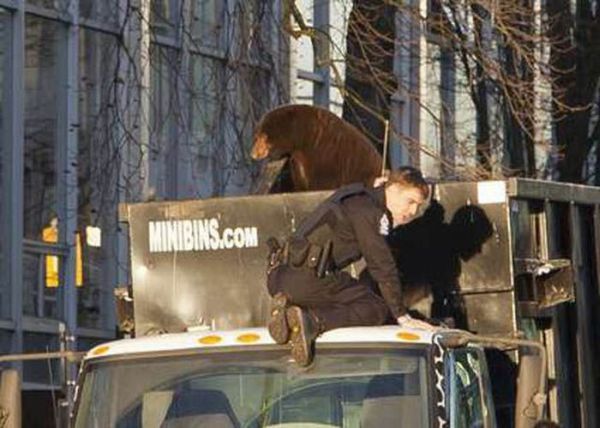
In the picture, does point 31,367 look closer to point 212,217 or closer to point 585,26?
point 212,217

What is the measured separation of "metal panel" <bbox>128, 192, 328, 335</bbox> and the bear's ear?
2.11 ft

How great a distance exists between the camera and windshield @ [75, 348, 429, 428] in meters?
8.23

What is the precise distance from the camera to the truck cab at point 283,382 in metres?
8.22

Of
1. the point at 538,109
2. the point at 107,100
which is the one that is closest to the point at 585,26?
the point at 538,109

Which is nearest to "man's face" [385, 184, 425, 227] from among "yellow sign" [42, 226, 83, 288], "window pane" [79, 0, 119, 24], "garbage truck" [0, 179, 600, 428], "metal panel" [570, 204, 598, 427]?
"garbage truck" [0, 179, 600, 428]

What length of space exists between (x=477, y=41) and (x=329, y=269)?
8.08 meters

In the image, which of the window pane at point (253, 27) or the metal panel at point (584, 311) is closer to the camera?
the metal panel at point (584, 311)

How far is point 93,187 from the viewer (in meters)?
18.6

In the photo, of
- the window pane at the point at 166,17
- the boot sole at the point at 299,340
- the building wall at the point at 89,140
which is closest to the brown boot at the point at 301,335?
the boot sole at the point at 299,340

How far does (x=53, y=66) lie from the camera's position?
18.8m

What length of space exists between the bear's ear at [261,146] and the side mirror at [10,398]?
3.09 m

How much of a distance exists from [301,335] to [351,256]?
3.53 feet

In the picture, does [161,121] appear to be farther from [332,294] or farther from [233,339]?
[233,339]

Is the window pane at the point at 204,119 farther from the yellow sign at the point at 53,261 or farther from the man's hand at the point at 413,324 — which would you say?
the man's hand at the point at 413,324
